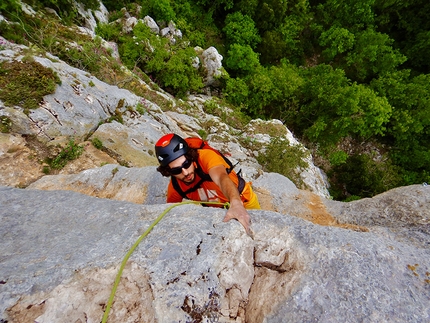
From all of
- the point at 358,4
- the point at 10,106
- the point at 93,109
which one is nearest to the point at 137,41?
the point at 93,109

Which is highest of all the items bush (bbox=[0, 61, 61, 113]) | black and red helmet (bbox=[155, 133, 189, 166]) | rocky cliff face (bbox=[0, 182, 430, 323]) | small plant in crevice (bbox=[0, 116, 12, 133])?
black and red helmet (bbox=[155, 133, 189, 166])

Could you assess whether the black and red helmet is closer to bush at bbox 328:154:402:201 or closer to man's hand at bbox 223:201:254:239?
man's hand at bbox 223:201:254:239

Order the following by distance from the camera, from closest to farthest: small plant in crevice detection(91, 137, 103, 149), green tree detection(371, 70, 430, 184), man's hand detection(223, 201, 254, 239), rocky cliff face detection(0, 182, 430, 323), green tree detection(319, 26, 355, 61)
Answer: rocky cliff face detection(0, 182, 430, 323), man's hand detection(223, 201, 254, 239), small plant in crevice detection(91, 137, 103, 149), green tree detection(371, 70, 430, 184), green tree detection(319, 26, 355, 61)

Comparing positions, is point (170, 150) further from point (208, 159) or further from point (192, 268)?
point (192, 268)

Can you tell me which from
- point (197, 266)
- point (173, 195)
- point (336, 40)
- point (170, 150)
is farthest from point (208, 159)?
point (336, 40)

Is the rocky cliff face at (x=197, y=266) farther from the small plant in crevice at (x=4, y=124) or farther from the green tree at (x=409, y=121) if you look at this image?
the green tree at (x=409, y=121)

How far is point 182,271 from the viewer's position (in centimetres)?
239

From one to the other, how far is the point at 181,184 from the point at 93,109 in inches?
232

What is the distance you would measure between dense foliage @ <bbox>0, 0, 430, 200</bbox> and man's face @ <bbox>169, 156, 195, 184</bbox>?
43.9 ft

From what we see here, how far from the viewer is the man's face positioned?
3.49 meters

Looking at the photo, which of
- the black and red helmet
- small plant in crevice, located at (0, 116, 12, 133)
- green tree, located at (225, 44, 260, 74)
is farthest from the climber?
green tree, located at (225, 44, 260, 74)

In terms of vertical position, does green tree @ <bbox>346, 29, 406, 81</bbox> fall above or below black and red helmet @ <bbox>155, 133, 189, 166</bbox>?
above

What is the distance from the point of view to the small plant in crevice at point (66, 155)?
641cm

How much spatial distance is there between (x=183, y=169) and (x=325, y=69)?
1980cm
